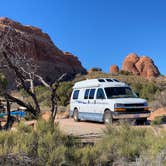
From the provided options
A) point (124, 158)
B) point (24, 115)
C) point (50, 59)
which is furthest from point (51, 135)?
point (50, 59)

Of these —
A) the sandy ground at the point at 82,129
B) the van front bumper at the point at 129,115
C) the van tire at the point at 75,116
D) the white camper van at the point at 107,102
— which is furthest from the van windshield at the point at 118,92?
the van tire at the point at 75,116

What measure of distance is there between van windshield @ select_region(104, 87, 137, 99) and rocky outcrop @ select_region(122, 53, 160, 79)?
94.7 metres

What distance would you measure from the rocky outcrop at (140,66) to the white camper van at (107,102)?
9363 cm

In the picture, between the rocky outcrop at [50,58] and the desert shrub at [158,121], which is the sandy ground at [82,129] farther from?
the rocky outcrop at [50,58]

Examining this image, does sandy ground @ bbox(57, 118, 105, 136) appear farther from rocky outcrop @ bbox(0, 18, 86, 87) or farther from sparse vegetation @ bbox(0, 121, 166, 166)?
rocky outcrop @ bbox(0, 18, 86, 87)

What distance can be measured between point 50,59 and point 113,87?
65.9 meters

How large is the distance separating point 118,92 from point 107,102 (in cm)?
111

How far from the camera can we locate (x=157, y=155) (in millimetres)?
6762

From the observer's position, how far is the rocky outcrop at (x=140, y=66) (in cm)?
11400

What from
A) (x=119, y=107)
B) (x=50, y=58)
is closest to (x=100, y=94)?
(x=119, y=107)

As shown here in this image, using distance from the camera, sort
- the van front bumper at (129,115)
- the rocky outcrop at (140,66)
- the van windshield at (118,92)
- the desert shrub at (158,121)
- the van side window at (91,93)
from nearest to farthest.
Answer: the van front bumper at (129,115), the desert shrub at (158,121), the van windshield at (118,92), the van side window at (91,93), the rocky outcrop at (140,66)

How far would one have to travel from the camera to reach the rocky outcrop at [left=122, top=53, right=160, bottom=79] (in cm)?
11400

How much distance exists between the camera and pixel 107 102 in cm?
1698

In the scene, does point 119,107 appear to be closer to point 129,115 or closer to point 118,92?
point 129,115
